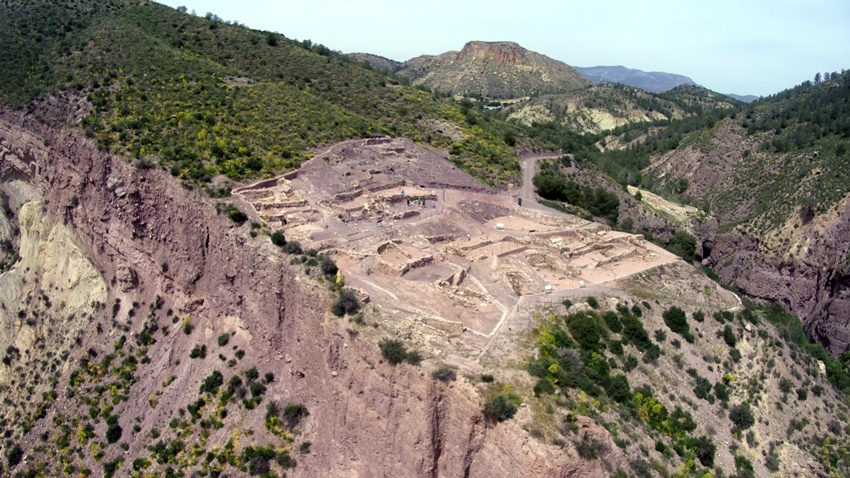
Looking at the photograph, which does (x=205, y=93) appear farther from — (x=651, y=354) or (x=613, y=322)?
(x=651, y=354)

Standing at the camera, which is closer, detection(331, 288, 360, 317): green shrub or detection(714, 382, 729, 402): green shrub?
detection(331, 288, 360, 317): green shrub

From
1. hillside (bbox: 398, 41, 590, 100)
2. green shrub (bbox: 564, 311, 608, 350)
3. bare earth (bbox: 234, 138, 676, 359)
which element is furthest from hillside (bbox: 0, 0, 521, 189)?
hillside (bbox: 398, 41, 590, 100)

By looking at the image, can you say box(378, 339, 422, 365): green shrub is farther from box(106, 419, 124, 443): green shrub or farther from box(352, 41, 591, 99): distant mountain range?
box(352, 41, 591, 99): distant mountain range

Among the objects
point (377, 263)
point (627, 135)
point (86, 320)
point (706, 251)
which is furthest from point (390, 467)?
point (627, 135)

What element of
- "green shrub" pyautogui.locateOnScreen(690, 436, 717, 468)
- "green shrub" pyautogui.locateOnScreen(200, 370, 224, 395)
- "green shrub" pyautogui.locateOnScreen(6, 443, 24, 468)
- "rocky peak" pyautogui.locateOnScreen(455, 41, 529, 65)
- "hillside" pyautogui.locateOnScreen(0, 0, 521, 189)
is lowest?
"green shrub" pyautogui.locateOnScreen(6, 443, 24, 468)

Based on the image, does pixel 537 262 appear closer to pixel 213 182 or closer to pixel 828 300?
pixel 213 182

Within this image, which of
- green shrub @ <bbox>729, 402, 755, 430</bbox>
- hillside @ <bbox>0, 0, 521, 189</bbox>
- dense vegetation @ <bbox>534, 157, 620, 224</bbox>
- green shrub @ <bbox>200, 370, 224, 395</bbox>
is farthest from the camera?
dense vegetation @ <bbox>534, 157, 620, 224</bbox>

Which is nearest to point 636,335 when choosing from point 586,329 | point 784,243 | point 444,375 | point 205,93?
point 586,329
